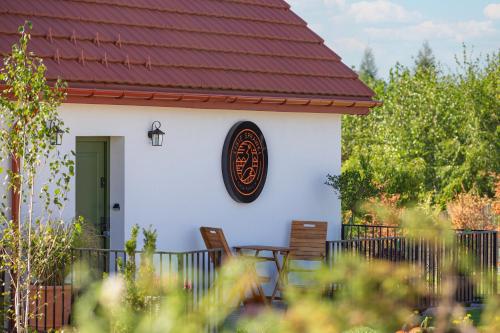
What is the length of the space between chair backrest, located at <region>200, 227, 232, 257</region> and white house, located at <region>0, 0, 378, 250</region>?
0.24m

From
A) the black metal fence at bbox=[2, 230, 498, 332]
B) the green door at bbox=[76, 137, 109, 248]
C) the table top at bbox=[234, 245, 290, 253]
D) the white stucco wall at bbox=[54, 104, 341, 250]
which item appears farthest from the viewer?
the table top at bbox=[234, 245, 290, 253]

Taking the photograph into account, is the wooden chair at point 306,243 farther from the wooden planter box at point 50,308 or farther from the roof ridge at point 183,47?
the wooden planter box at point 50,308

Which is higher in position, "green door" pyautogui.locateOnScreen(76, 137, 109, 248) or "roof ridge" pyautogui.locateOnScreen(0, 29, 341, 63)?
"roof ridge" pyautogui.locateOnScreen(0, 29, 341, 63)

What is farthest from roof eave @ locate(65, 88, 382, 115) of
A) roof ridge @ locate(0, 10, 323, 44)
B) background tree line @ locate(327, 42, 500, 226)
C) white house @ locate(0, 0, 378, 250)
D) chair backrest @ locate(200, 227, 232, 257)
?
Result: background tree line @ locate(327, 42, 500, 226)

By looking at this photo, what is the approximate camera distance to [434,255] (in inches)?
580

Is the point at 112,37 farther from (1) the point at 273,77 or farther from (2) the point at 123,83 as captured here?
(1) the point at 273,77

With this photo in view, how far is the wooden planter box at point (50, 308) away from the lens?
38.4ft

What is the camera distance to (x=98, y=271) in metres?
12.0

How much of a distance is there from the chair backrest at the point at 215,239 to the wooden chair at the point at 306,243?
1182mm

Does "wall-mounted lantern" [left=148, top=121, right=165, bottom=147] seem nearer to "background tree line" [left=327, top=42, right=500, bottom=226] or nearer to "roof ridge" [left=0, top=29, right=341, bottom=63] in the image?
"roof ridge" [left=0, top=29, right=341, bottom=63]

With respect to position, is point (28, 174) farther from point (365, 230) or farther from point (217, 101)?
point (365, 230)

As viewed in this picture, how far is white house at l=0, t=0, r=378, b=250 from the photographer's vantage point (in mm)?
13445

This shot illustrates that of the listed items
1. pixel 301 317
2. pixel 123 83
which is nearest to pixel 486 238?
pixel 123 83

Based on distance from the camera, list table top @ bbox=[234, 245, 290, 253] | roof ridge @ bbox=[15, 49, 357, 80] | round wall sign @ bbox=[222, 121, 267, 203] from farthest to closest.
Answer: round wall sign @ bbox=[222, 121, 267, 203] → table top @ bbox=[234, 245, 290, 253] → roof ridge @ bbox=[15, 49, 357, 80]
